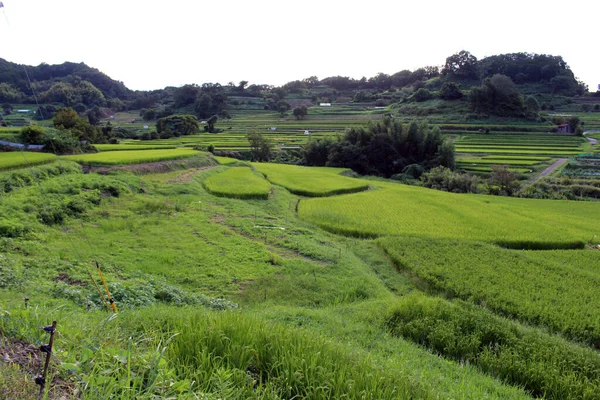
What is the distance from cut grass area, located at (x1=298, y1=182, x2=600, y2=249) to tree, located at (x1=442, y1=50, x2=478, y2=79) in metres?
71.6

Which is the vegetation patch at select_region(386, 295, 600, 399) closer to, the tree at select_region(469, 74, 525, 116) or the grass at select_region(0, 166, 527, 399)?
the grass at select_region(0, 166, 527, 399)

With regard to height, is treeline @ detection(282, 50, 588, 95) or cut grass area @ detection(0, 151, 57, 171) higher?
treeline @ detection(282, 50, 588, 95)

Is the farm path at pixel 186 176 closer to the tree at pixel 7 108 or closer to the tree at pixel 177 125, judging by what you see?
the tree at pixel 177 125

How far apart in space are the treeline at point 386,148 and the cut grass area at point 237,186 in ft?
60.5

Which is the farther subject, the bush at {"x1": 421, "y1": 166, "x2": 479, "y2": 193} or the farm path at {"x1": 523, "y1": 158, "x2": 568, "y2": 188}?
the farm path at {"x1": 523, "y1": 158, "x2": 568, "y2": 188}

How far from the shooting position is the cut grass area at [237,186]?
715 inches

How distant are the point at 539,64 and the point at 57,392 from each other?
339ft

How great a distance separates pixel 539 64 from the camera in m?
81.5

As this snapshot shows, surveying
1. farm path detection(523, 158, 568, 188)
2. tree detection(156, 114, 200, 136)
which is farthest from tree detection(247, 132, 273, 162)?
farm path detection(523, 158, 568, 188)

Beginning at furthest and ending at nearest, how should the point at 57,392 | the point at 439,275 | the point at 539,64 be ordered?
the point at 539,64 < the point at 439,275 < the point at 57,392

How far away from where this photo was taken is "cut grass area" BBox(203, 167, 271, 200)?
59.5 ft

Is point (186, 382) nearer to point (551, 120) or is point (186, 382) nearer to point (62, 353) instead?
point (62, 353)

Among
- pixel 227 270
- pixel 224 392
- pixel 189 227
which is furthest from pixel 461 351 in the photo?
pixel 189 227

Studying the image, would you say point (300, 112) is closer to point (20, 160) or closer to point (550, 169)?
point (550, 169)
